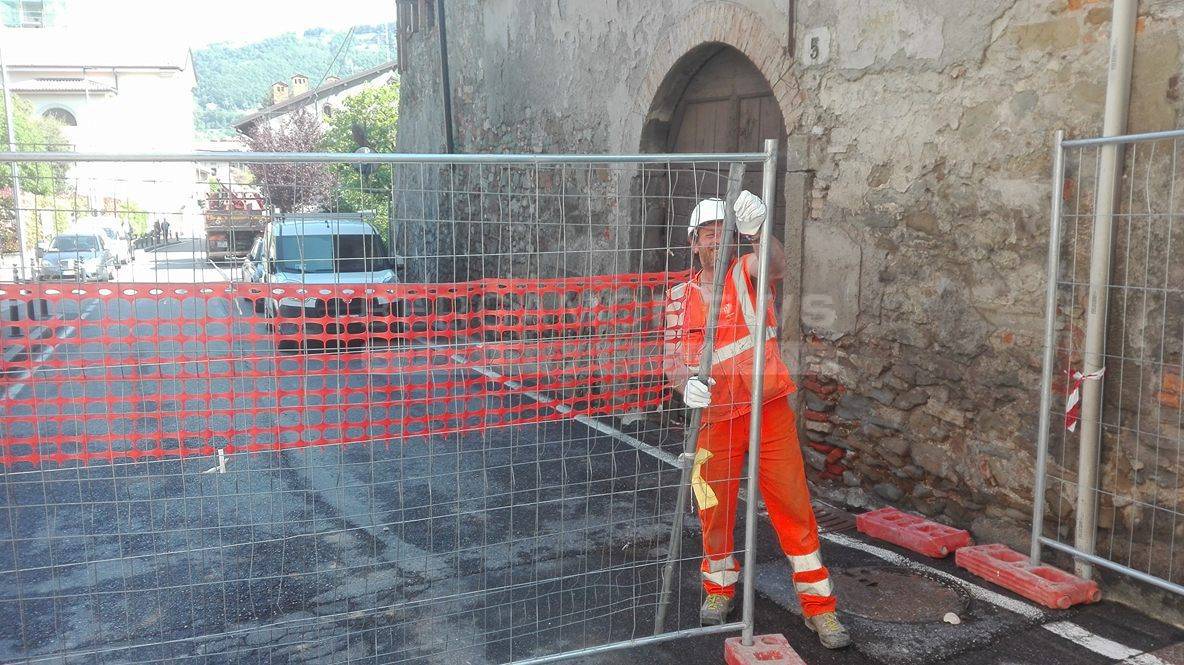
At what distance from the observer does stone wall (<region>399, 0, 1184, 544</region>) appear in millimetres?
Answer: 4285

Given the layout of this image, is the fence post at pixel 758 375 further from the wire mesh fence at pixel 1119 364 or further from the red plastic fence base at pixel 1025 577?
the wire mesh fence at pixel 1119 364

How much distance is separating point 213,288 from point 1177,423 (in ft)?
12.9

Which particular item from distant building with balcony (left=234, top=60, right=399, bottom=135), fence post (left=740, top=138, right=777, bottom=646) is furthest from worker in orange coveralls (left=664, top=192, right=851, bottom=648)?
distant building with balcony (left=234, top=60, right=399, bottom=135)

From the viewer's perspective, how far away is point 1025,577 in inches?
162

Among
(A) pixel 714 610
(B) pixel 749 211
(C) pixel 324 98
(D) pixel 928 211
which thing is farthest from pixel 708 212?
(C) pixel 324 98

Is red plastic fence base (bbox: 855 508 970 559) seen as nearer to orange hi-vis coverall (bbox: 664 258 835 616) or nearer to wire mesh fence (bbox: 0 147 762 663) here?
wire mesh fence (bbox: 0 147 762 663)

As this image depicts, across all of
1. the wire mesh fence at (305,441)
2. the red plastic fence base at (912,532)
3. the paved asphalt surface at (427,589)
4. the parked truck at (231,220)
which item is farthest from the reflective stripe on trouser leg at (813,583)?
the parked truck at (231,220)

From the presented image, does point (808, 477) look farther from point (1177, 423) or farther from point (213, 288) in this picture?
point (213, 288)

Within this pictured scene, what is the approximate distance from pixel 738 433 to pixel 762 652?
0.88 metres

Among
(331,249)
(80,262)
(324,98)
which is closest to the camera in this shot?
(80,262)

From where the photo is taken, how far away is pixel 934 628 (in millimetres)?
3830

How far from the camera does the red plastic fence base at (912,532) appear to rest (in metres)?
4.61

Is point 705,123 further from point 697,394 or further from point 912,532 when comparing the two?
point 697,394

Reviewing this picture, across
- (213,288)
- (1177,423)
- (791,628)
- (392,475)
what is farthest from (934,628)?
(392,475)
